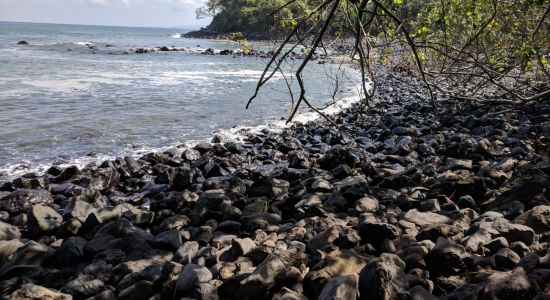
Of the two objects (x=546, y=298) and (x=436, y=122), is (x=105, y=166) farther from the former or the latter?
(x=436, y=122)

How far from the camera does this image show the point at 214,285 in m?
3.48

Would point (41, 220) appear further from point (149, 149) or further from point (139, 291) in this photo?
point (149, 149)

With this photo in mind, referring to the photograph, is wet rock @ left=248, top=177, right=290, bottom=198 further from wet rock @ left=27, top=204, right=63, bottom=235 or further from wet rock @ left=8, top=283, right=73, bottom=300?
wet rock @ left=8, top=283, right=73, bottom=300

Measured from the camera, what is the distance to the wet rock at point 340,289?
2852mm

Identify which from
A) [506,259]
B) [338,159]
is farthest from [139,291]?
[338,159]

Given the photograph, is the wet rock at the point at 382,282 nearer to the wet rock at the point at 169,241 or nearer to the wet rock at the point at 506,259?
the wet rock at the point at 506,259

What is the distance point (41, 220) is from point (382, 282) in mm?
4307

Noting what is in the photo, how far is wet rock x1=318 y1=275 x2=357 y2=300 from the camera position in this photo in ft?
9.36

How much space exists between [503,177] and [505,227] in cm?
219

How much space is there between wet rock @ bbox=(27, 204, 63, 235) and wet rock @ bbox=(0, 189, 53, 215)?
1.01m

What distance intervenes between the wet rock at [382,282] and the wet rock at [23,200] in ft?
17.4

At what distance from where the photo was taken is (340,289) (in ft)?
9.47

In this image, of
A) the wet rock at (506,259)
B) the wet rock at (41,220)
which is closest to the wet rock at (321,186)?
the wet rock at (506,259)

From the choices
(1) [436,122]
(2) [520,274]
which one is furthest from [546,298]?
(1) [436,122]
